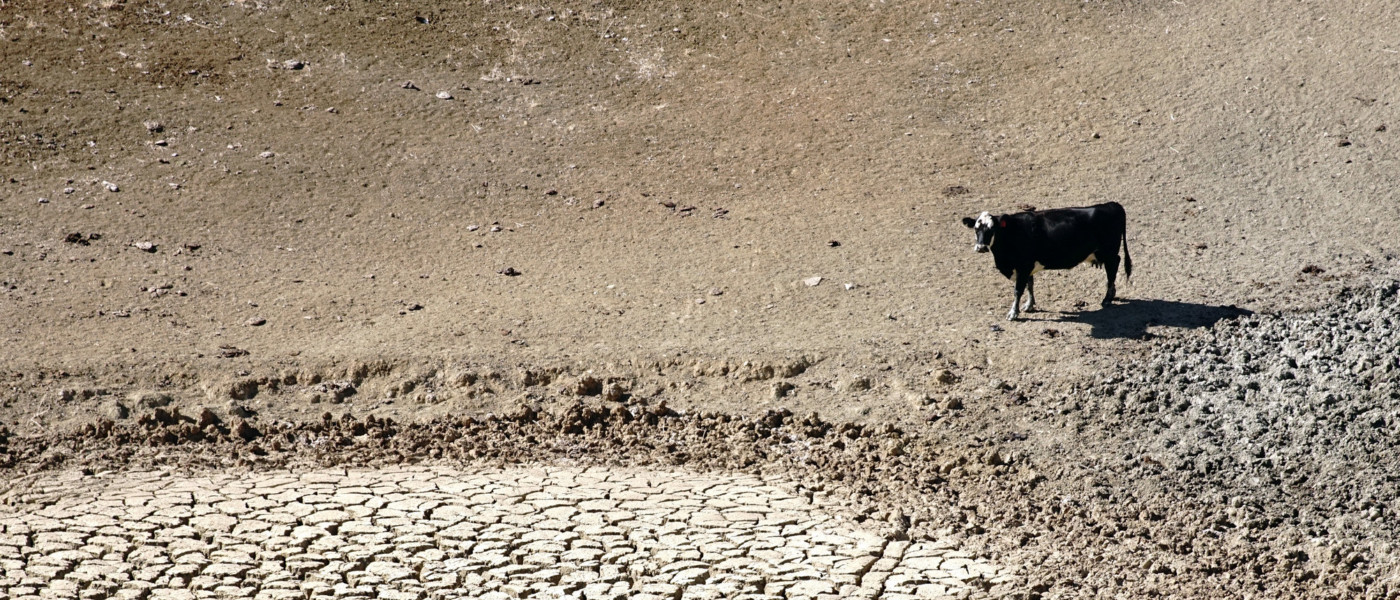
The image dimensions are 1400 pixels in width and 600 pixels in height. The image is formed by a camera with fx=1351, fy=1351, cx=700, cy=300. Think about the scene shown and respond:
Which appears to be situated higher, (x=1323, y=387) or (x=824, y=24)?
(x=824, y=24)

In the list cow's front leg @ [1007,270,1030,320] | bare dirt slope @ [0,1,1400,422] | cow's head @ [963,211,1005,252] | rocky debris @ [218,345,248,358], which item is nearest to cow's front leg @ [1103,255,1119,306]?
bare dirt slope @ [0,1,1400,422]

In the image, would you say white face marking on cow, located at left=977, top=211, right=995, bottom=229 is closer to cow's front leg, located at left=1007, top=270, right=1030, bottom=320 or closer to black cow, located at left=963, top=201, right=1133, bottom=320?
black cow, located at left=963, top=201, right=1133, bottom=320

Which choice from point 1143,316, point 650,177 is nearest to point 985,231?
point 1143,316

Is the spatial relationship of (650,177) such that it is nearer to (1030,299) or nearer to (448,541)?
(1030,299)

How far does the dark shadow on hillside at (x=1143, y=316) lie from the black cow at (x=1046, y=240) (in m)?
0.27

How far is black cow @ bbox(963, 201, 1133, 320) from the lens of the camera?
11.2 meters

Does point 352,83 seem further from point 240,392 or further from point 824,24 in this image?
point 240,392

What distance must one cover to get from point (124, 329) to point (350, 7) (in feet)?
27.1

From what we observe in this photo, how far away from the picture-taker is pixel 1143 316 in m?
11.2

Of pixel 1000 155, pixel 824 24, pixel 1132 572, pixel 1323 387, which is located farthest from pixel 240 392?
pixel 824 24

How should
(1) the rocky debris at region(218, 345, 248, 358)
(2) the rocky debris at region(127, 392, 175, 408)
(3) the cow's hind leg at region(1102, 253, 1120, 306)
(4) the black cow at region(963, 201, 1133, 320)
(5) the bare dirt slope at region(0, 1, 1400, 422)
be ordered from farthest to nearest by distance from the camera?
(3) the cow's hind leg at region(1102, 253, 1120, 306), (5) the bare dirt slope at region(0, 1, 1400, 422), (4) the black cow at region(963, 201, 1133, 320), (1) the rocky debris at region(218, 345, 248, 358), (2) the rocky debris at region(127, 392, 175, 408)

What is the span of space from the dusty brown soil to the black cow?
16.4 inches

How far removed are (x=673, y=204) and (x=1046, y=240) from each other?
15.5 ft

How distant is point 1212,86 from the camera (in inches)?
668
